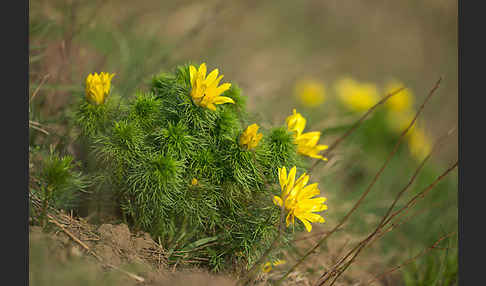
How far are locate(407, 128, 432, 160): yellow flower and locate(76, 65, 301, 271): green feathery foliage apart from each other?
2.82m

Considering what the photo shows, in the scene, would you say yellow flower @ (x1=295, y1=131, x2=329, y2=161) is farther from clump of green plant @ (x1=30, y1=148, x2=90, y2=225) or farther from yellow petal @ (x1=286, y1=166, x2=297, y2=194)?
clump of green plant @ (x1=30, y1=148, x2=90, y2=225)

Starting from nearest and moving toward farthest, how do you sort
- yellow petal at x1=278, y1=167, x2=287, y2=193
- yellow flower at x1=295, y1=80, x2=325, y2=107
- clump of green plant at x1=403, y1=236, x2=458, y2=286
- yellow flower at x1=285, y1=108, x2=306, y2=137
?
1. yellow petal at x1=278, y1=167, x2=287, y2=193
2. yellow flower at x1=285, y1=108, x2=306, y2=137
3. clump of green plant at x1=403, y1=236, x2=458, y2=286
4. yellow flower at x1=295, y1=80, x2=325, y2=107

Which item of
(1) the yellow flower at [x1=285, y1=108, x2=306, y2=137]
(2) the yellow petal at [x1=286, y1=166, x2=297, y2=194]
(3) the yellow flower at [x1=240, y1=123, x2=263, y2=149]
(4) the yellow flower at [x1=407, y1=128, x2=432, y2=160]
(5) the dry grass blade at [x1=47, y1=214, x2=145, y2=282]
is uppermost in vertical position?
(4) the yellow flower at [x1=407, y1=128, x2=432, y2=160]

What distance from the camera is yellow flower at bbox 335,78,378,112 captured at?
4891mm

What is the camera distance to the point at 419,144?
4906 millimetres

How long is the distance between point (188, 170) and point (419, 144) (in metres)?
3.62

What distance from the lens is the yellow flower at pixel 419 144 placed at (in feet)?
14.9

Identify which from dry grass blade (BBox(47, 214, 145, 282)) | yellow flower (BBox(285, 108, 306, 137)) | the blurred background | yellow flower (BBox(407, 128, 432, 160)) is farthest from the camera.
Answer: yellow flower (BBox(407, 128, 432, 160))

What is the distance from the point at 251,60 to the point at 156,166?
3869 millimetres

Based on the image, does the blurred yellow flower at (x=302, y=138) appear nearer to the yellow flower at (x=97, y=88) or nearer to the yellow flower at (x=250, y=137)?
the yellow flower at (x=250, y=137)

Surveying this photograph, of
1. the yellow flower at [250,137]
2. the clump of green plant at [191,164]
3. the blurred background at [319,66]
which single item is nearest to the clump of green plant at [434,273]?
the blurred background at [319,66]

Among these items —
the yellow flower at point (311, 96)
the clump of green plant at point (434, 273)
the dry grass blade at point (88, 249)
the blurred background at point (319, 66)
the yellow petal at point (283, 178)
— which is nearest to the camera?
the dry grass blade at point (88, 249)

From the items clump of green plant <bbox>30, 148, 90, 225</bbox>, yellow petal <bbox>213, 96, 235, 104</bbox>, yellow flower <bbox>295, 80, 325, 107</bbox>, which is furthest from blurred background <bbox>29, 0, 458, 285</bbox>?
yellow petal <bbox>213, 96, 235, 104</bbox>

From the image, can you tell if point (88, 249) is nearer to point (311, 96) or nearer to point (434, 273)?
point (434, 273)
